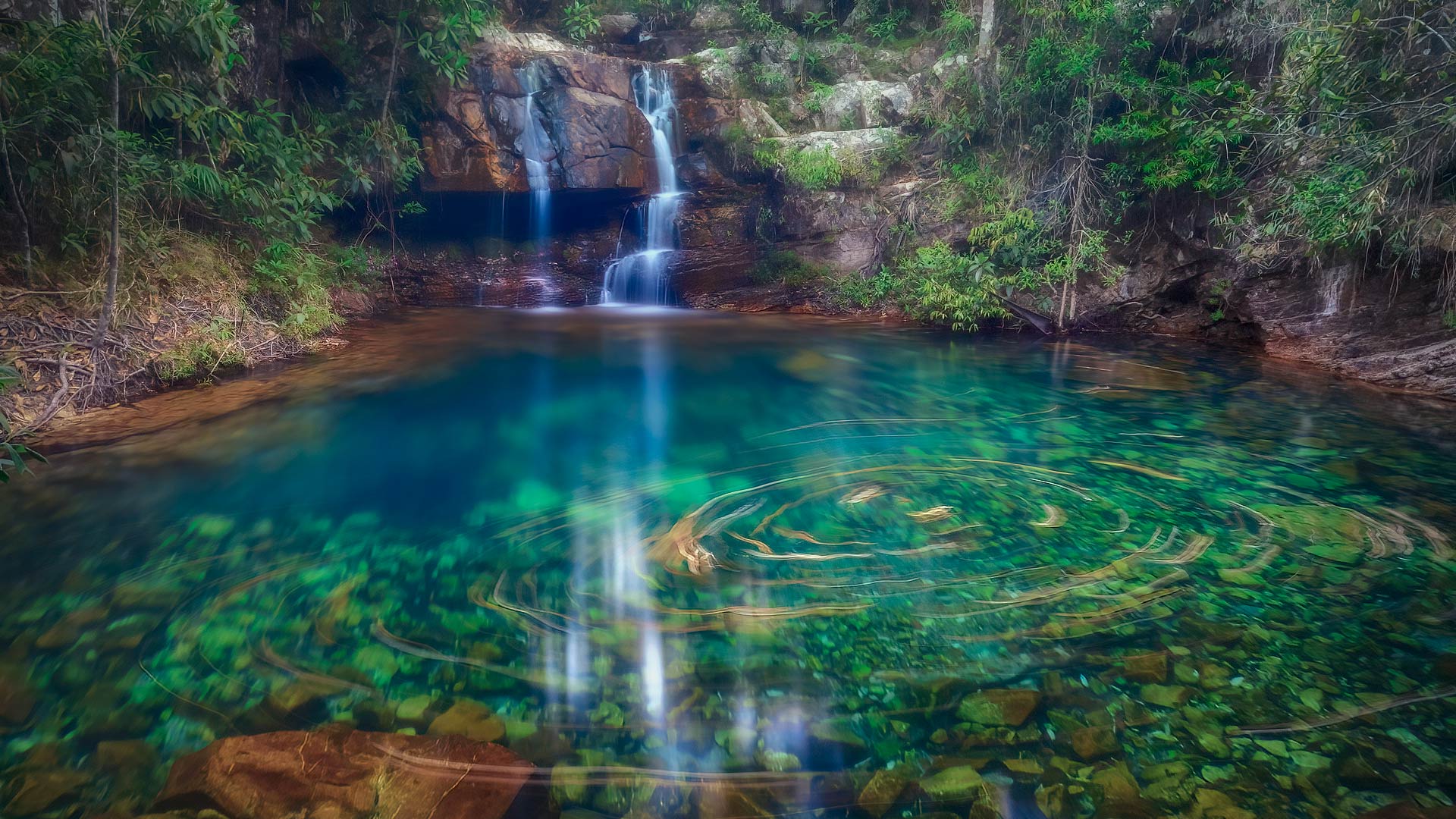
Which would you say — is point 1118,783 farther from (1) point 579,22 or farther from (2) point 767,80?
(1) point 579,22

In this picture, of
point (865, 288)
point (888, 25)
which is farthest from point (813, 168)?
point (888, 25)

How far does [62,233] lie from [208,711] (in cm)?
651

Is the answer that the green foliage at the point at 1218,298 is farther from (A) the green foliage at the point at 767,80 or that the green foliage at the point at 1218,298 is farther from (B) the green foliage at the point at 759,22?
(B) the green foliage at the point at 759,22

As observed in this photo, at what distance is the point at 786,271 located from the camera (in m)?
13.4

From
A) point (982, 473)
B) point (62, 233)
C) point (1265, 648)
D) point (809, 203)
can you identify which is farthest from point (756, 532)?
point (809, 203)

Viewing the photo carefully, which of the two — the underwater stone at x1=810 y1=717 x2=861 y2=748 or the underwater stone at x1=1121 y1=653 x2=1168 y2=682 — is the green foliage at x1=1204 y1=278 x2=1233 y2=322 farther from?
the underwater stone at x1=810 y1=717 x2=861 y2=748

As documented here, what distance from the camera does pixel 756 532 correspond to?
4281 millimetres

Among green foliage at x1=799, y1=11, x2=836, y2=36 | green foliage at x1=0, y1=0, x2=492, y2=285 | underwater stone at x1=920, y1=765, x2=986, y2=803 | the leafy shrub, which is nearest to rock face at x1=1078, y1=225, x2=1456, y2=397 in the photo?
underwater stone at x1=920, y1=765, x2=986, y2=803

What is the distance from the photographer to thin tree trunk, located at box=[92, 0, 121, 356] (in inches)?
238

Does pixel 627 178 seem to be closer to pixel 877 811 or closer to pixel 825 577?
pixel 825 577

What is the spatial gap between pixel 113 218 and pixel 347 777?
6857 mm

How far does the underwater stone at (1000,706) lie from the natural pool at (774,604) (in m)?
0.01

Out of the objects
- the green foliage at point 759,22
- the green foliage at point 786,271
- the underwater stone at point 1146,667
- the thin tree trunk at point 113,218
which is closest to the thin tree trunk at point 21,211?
the thin tree trunk at point 113,218

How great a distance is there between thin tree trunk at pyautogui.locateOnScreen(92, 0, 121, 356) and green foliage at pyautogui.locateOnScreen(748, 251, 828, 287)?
9.52 m
